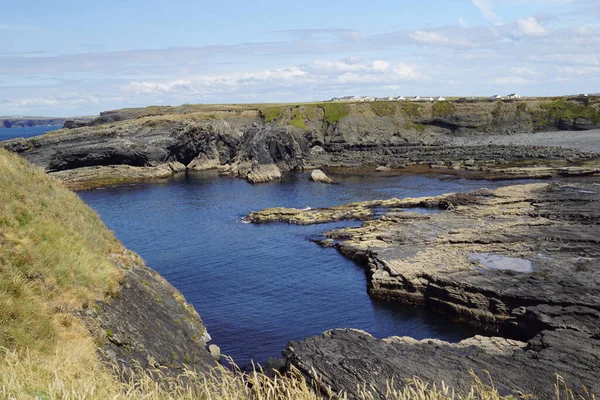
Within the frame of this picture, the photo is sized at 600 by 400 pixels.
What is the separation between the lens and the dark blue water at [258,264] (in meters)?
37.1

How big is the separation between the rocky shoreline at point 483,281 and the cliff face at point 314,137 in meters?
49.2

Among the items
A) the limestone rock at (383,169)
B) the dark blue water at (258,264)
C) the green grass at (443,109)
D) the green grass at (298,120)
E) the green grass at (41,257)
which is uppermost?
the green grass at (443,109)

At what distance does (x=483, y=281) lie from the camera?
39.0 m

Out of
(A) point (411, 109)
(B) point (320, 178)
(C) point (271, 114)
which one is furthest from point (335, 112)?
(B) point (320, 178)

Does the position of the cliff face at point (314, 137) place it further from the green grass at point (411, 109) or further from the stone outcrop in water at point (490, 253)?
the stone outcrop in water at point (490, 253)

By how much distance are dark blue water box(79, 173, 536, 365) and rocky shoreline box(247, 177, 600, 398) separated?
8.74 feet

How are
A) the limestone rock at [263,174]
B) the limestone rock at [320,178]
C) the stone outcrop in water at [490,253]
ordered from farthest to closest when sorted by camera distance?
the limestone rock at [263,174]
the limestone rock at [320,178]
the stone outcrop in water at [490,253]

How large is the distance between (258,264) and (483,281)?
2256cm

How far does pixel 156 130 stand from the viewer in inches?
4956

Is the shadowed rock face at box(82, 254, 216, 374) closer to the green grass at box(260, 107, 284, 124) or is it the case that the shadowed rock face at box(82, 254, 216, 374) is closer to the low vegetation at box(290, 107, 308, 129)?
the low vegetation at box(290, 107, 308, 129)

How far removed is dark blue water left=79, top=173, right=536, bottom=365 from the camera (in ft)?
122

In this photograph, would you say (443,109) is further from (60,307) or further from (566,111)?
(60,307)

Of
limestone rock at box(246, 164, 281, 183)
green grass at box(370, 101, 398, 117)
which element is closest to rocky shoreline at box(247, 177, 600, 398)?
limestone rock at box(246, 164, 281, 183)

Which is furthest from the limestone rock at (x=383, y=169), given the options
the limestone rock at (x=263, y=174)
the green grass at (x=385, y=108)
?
the green grass at (x=385, y=108)
